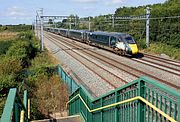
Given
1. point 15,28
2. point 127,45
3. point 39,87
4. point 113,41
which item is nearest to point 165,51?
point 127,45

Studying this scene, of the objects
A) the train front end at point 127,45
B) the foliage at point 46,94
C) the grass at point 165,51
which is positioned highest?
the train front end at point 127,45

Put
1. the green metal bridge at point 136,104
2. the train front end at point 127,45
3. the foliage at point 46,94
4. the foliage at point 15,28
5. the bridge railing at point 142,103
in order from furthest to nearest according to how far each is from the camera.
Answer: the foliage at point 15,28 → the train front end at point 127,45 → the foliage at point 46,94 → the bridge railing at point 142,103 → the green metal bridge at point 136,104

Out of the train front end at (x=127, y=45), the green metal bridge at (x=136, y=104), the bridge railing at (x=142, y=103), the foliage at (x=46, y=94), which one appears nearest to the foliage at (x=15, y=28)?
the train front end at (x=127, y=45)

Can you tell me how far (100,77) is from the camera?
2023cm

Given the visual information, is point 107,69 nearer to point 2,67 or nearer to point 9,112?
point 2,67

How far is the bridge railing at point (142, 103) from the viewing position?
415 cm

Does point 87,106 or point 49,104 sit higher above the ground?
point 87,106

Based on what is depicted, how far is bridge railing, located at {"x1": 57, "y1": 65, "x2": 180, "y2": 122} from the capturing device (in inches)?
163

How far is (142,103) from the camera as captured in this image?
5.29 metres

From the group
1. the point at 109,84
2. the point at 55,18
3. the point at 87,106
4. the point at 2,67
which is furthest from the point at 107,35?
the point at 55,18

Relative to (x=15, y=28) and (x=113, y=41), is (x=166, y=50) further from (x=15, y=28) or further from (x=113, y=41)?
(x=15, y=28)

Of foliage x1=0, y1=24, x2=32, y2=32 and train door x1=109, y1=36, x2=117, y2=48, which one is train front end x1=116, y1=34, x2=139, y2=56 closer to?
train door x1=109, y1=36, x2=117, y2=48

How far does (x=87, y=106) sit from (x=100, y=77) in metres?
9.74

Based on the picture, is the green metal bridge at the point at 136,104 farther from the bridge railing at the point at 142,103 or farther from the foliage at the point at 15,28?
the foliage at the point at 15,28
